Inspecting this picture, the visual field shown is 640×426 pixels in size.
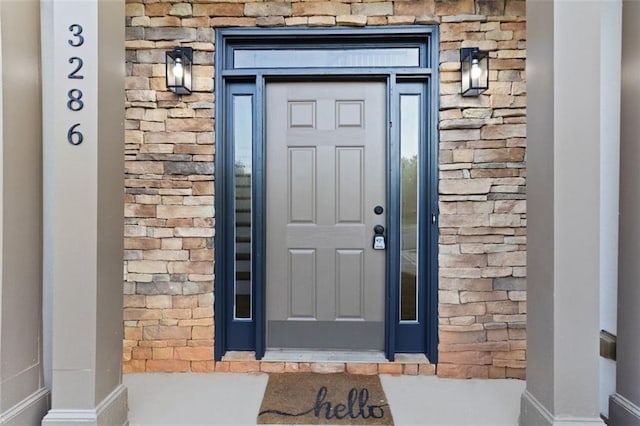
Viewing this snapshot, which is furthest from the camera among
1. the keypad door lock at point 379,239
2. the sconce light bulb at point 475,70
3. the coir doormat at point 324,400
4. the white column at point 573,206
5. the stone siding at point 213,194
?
the keypad door lock at point 379,239

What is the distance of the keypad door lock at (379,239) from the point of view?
2.48 meters

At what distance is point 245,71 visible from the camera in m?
2.43

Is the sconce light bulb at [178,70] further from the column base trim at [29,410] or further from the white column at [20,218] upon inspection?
the column base trim at [29,410]

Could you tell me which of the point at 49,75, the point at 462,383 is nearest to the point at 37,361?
the point at 49,75

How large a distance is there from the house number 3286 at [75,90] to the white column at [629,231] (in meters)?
2.51

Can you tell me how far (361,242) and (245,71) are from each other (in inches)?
57.5

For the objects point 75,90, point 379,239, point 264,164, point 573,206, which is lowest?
point 379,239

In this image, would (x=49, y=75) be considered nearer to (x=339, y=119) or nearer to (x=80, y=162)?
(x=80, y=162)

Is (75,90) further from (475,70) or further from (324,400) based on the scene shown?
(475,70)

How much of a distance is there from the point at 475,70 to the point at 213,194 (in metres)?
1.92

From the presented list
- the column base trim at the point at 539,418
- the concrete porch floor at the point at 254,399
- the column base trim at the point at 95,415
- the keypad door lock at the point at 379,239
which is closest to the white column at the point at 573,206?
the column base trim at the point at 539,418

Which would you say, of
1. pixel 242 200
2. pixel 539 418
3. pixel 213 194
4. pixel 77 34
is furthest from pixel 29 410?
pixel 539 418

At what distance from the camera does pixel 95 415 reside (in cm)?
157

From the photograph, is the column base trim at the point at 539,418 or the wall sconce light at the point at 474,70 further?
the wall sconce light at the point at 474,70
